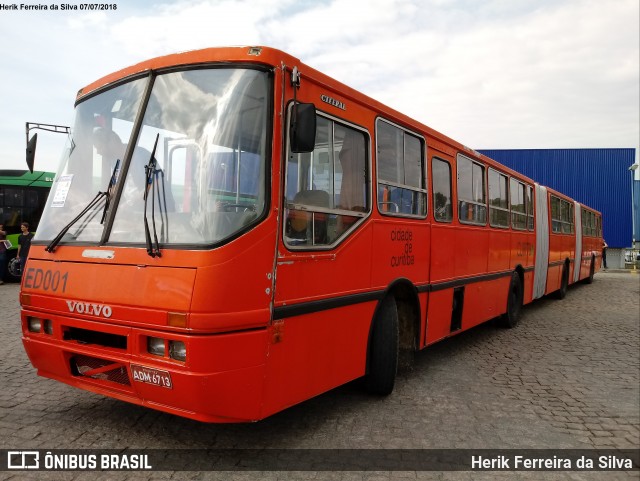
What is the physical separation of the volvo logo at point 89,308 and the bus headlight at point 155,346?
365 millimetres

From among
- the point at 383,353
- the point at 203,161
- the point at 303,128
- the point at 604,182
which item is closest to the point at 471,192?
the point at 383,353

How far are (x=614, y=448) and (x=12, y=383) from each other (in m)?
5.54

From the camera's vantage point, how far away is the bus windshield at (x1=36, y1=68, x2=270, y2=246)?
3477mm

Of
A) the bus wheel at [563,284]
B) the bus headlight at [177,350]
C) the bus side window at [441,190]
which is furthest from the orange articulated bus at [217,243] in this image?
the bus wheel at [563,284]

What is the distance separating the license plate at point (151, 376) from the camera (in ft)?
11.0

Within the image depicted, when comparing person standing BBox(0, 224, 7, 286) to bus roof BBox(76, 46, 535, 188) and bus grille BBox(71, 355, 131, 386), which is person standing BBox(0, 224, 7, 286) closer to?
bus roof BBox(76, 46, 535, 188)

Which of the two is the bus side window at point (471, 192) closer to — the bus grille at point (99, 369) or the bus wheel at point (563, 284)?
the bus grille at point (99, 369)

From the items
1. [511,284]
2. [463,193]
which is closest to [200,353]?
[463,193]

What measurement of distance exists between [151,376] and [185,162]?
4.70 feet

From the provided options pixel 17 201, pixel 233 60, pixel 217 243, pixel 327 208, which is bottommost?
pixel 217 243

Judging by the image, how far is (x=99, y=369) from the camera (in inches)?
146

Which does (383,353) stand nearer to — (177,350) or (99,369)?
(177,350)

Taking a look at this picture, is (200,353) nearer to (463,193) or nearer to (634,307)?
(463,193)

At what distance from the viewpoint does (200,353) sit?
10.6 feet
